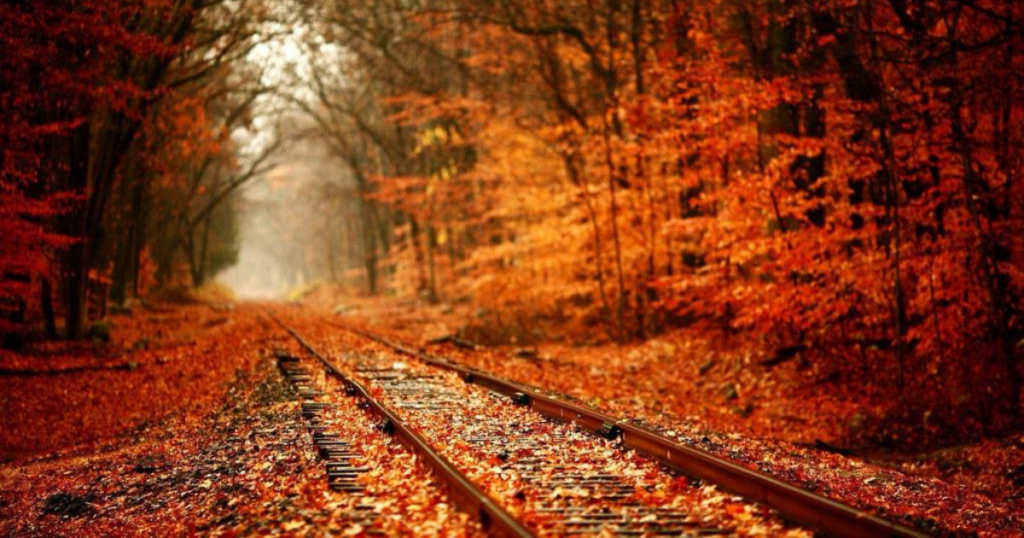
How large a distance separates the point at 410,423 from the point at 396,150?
29736mm

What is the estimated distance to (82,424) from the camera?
13.7m

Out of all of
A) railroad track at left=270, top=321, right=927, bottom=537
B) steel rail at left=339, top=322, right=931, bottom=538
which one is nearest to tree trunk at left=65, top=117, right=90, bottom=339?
railroad track at left=270, top=321, right=927, bottom=537

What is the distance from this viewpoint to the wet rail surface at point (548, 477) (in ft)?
18.0

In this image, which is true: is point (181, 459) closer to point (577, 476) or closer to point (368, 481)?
point (368, 481)

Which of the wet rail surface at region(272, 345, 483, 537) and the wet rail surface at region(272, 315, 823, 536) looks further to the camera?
the wet rail surface at region(272, 345, 483, 537)

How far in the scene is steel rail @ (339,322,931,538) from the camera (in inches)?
199

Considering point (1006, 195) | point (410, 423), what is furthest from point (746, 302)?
point (410, 423)

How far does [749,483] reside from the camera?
6.08m

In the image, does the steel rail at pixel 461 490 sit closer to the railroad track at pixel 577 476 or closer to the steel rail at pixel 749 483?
the railroad track at pixel 577 476

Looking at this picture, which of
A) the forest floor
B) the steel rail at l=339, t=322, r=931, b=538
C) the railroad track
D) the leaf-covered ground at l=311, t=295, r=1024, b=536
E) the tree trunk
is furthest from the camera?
the tree trunk

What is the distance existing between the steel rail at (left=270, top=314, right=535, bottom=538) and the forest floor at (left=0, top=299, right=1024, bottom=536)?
0.19 m

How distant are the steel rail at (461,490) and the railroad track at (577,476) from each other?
0.01 m

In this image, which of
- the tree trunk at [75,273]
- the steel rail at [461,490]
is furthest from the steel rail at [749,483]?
the tree trunk at [75,273]

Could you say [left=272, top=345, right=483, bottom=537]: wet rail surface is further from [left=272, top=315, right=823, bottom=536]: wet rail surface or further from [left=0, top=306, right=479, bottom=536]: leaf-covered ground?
[left=272, top=315, right=823, bottom=536]: wet rail surface
